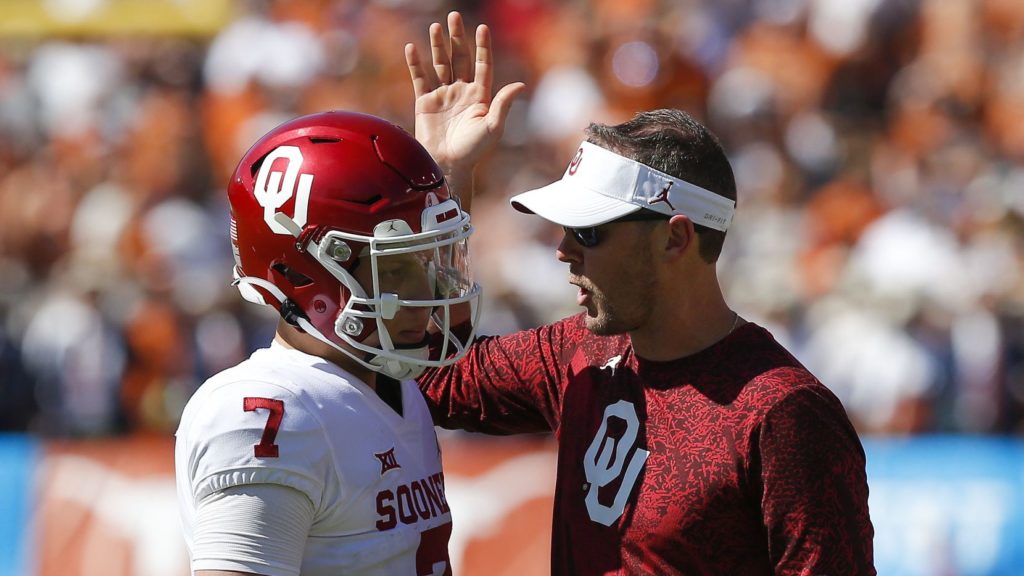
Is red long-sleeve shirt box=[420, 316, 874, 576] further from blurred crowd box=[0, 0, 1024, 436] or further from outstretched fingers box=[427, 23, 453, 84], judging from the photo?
blurred crowd box=[0, 0, 1024, 436]

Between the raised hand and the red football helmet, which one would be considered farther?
the raised hand

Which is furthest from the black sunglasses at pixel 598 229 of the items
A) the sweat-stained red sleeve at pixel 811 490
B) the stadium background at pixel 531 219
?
the stadium background at pixel 531 219

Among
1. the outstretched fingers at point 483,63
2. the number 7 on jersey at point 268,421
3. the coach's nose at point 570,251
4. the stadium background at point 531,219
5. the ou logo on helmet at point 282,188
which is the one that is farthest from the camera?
the stadium background at point 531,219

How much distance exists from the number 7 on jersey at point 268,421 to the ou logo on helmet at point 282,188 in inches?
14.9

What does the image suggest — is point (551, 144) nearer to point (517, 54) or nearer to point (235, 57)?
point (517, 54)

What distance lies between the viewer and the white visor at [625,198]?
10.3 feet

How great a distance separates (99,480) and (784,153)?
443 cm

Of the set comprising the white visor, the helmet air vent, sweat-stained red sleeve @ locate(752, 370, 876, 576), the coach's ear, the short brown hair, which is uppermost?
the short brown hair

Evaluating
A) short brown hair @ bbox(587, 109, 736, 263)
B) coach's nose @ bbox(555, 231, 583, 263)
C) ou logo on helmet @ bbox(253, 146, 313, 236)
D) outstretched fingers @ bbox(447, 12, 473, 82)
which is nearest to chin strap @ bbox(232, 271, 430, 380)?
ou logo on helmet @ bbox(253, 146, 313, 236)

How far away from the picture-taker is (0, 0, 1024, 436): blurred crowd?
7180 millimetres

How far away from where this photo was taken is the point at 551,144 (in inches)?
357

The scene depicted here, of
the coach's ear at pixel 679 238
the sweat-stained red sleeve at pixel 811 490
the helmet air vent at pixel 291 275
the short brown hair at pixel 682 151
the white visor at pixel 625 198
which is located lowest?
the sweat-stained red sleeve at pixel 811 490

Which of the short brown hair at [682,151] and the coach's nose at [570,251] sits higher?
the short brown hair at [682,151]

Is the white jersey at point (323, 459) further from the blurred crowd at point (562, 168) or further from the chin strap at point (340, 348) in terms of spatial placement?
the blurred crowd at point (562, 168)
